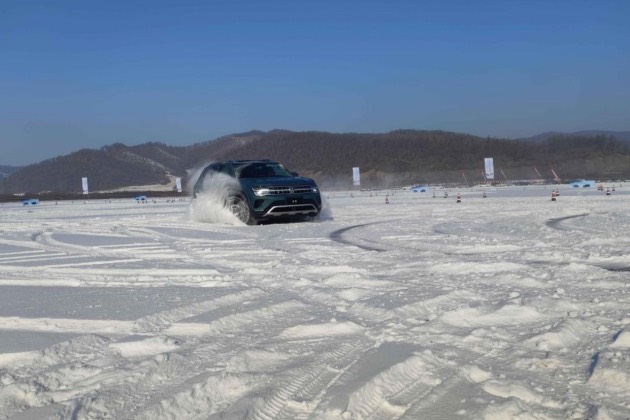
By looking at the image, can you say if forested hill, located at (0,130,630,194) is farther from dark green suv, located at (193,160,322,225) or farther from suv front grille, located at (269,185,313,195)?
suv front grille, located at (269,185,313,195)

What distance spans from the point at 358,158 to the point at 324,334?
103 metres

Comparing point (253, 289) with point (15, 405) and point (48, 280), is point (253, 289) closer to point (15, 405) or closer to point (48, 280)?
point (48, 280)

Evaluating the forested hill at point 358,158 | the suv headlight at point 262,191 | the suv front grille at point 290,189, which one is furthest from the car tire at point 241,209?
the forested hill at point 358,158

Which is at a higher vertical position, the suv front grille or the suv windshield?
the suv windshield

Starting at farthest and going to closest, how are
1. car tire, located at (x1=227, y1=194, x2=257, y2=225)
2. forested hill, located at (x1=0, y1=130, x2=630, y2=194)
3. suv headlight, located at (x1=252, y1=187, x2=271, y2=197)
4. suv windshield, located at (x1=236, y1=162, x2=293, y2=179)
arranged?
forested hill, located at (x1=0, y1=130, x2=630, y2=194) → suv windshield, located at (x1=236, y1=162, x2=293, y2=179) → car tire, located at (x1=227, y1=194, x2=257, y2=225) → suv headlight, located at (x1=252, y1=187, x2=271, y2=197)

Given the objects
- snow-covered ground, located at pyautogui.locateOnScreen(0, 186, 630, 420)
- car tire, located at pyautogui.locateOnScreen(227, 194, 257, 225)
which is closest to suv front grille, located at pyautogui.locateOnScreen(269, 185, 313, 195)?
car tire, located at pyautogui.locateOnScreen(227, 194, 257, 225)

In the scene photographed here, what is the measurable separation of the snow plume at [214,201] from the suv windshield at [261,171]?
38cm

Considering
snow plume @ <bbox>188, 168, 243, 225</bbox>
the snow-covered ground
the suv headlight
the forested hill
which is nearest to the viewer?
the snow-covered ground

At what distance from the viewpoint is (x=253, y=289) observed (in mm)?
6297

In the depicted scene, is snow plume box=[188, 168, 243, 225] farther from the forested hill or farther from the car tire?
the forested hill

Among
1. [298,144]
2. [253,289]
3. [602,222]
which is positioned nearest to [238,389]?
[253,289]

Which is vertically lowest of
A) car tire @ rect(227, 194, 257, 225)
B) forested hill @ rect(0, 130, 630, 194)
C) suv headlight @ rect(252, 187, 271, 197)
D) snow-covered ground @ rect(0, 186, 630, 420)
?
snow-covered ground @ rect(0, 186, 630, 420)

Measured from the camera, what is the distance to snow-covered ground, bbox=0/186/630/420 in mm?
3301

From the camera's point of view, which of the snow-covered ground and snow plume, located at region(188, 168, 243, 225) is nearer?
the snow-covered ground
